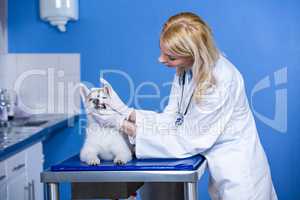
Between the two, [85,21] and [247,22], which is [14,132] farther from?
[247,22]

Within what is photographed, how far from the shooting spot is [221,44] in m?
3.05

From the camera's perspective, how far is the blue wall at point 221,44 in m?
3.02

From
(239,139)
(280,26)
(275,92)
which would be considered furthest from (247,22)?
(239,139)

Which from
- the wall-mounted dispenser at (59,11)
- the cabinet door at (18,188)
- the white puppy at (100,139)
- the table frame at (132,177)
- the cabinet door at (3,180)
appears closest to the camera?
the table frame at (132,177)

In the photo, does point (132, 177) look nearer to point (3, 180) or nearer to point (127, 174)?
point (127, 174)

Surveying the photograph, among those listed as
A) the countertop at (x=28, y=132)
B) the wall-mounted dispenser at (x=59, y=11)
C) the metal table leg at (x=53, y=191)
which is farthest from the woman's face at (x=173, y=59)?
the wall-mounted dispenser at (x=59, y=11)

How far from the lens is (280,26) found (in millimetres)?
3012

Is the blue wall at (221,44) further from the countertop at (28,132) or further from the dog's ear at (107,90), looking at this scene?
the dog's ear at (107,90)

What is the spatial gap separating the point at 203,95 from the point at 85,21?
1597mm

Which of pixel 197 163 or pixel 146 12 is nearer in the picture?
pixel 197 163

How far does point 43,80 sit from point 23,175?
0.89m

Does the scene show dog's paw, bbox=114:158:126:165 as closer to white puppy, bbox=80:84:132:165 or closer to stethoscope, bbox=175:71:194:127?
white puppy, bbox=80:84:132:165

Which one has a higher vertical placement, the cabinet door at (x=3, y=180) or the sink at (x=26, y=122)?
the sink at (x=26, y=122)

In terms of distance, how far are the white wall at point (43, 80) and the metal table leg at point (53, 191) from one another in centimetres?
157
